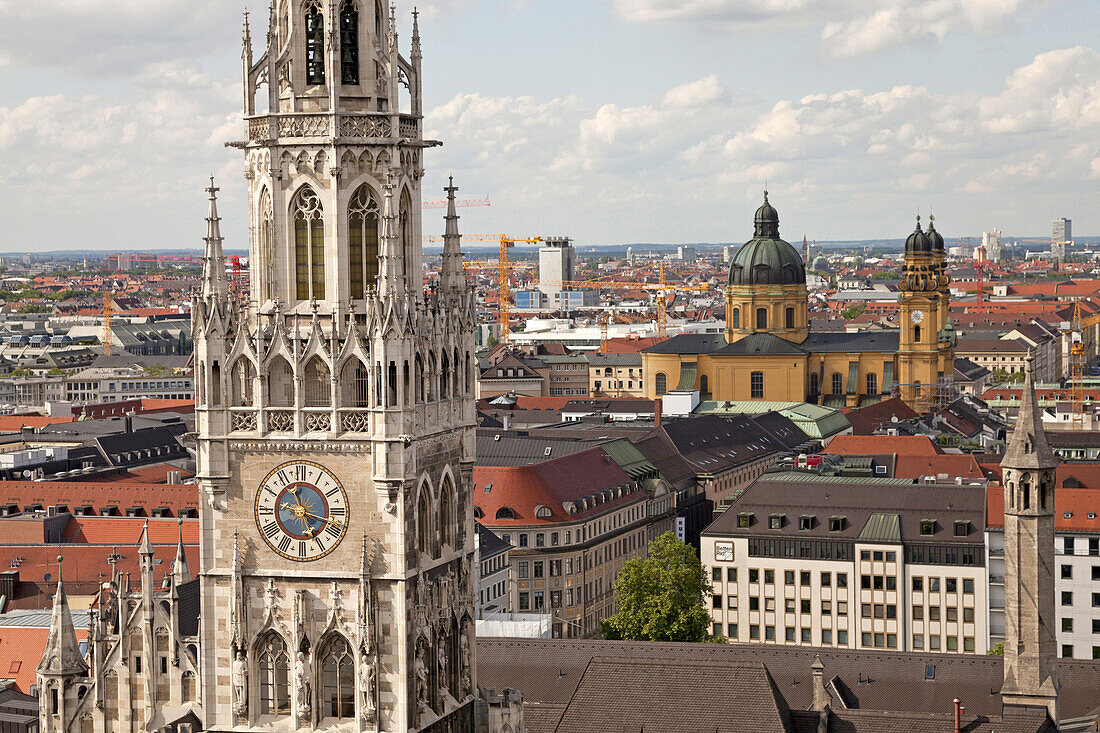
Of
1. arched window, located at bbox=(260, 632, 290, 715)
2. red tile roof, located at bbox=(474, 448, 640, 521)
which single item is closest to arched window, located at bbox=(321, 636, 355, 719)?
arched window, located at bbox=(260, 632, 290, 715)

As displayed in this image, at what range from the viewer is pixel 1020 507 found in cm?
7788

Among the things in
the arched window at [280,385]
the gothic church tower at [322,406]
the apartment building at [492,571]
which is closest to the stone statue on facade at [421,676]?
the gothic church tower at [322,406]

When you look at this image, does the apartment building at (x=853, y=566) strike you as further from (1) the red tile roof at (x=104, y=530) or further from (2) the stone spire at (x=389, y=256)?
(2) the stone spire at (x=389, y=256)

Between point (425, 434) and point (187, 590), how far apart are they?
45.1 ft

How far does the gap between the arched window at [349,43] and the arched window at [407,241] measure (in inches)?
98.5

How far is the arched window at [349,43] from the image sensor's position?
38719mm

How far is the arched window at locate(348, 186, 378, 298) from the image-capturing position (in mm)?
38625

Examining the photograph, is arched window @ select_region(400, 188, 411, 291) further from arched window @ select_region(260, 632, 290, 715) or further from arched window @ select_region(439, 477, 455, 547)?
arched window @ select_region(260, 632, 290, 715)

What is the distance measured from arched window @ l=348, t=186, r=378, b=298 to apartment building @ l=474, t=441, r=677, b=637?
90344mm

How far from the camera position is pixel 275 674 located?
38.9m

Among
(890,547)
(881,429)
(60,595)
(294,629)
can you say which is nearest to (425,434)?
(294,629)

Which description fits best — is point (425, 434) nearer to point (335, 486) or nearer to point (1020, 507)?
point (335, 486)

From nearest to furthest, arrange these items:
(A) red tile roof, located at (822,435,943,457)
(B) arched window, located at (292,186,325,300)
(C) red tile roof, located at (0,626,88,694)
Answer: (B) arched window, located at (292,186,325,300) → (C) red tile roof, located at (0,626,88,694) → (A) red tile roof, located at (822,435,943,457)

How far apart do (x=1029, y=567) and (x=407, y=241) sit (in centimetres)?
4469
